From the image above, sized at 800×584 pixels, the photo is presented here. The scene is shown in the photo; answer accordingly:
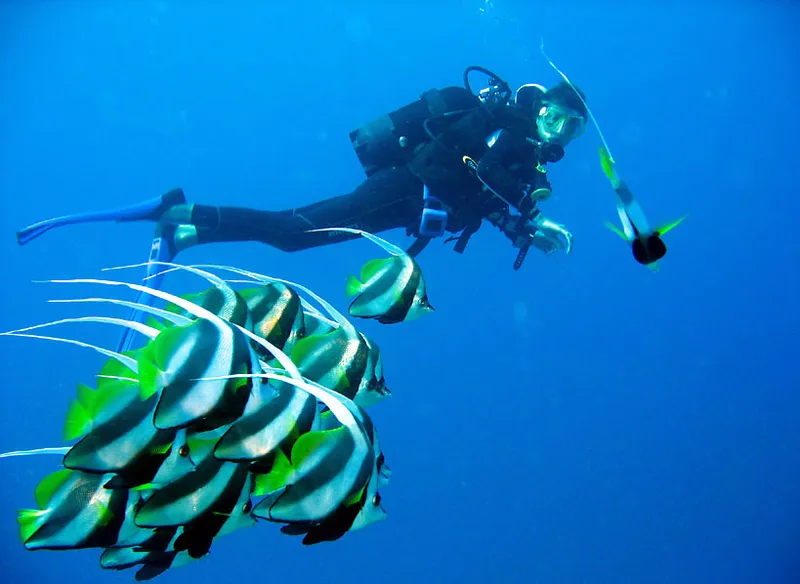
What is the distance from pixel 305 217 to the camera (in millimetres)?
5871

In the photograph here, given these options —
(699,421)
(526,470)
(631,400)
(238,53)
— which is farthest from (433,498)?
(238,53)

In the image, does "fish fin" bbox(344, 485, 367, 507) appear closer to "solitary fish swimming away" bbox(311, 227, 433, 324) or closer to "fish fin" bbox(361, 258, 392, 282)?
"solitary fish swimming away" bbox(311, 227, 433, 324)

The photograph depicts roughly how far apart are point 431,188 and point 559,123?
1.65m

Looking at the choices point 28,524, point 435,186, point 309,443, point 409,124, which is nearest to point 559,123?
point 435,186

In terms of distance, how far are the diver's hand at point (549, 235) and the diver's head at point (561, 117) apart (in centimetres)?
98

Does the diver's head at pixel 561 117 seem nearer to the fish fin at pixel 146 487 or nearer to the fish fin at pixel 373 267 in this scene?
the fish fin at pixel 373 267

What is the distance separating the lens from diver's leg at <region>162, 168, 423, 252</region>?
19.2 feet

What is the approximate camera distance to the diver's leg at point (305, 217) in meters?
5.85

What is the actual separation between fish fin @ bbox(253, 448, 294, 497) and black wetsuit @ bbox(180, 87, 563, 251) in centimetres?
398

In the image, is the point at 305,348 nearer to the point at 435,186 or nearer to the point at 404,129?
the point at 435,186

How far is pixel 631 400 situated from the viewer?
28219mm

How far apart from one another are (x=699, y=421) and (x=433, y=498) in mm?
16906

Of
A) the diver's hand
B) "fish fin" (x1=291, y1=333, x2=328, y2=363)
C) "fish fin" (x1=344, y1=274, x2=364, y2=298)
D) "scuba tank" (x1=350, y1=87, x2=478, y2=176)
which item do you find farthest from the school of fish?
"scuba tank" (x1=350, y1=87, x2=478, y2=176)

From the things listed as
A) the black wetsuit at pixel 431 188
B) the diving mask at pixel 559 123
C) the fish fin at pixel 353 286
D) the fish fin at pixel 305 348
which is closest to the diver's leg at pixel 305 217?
the black wetsuit at pixel 431 188
